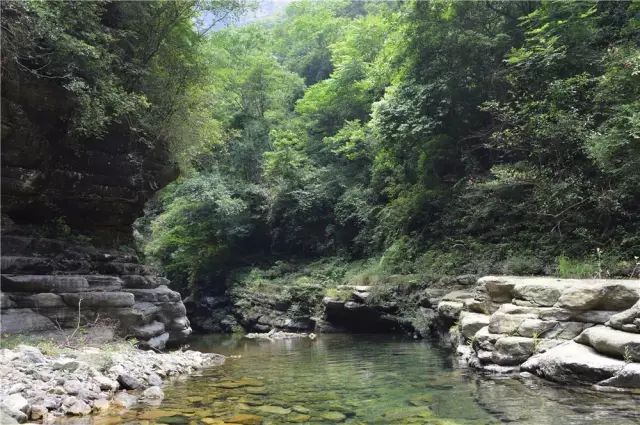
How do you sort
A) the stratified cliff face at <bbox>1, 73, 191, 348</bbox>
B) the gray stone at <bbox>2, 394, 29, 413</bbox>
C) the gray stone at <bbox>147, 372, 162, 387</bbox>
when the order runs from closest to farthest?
the gray stone at <bbox>2, 394, 29, 413</bbox>
the gray stone at <bbox>147, 372, 162, 387</bbox>
the stratified cliff face at <bbox>1, 73, 191, 348</bbox>

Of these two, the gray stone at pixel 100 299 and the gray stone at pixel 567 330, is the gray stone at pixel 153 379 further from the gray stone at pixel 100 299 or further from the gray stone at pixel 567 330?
the gray stone at pixel 567 330

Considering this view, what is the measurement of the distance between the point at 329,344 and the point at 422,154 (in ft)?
29.1

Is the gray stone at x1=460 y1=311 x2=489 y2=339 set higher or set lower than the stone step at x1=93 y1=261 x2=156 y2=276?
lower

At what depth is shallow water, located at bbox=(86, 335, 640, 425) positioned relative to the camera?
19.2ft

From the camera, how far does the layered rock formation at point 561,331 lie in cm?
684

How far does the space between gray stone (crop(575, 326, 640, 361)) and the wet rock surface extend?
6427 millimetres

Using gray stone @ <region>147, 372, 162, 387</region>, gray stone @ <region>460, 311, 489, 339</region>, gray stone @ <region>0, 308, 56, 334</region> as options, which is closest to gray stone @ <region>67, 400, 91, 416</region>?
gray stone @ <region>147, 372, 162, 387</region>

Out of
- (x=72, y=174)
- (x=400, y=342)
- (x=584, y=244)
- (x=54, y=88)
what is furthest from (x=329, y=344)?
(x=54, y=88)

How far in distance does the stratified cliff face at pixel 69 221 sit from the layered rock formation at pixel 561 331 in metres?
8.32

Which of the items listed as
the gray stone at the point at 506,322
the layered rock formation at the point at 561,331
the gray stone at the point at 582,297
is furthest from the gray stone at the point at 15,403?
the gray stone at the point at 582,297

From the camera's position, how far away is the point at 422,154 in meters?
20.1

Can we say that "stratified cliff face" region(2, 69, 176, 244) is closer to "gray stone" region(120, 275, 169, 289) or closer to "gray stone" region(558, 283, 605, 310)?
"gray stone" region(120, 275, 169, 289)

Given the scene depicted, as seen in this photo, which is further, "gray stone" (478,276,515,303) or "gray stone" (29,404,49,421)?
"gray stone" (478,276,515,303)

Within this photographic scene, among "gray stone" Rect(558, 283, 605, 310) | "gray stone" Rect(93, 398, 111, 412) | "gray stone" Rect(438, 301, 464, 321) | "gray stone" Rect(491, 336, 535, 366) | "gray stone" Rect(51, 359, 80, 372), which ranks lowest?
"gray stone" Rect(93, 398, 111, 412)
